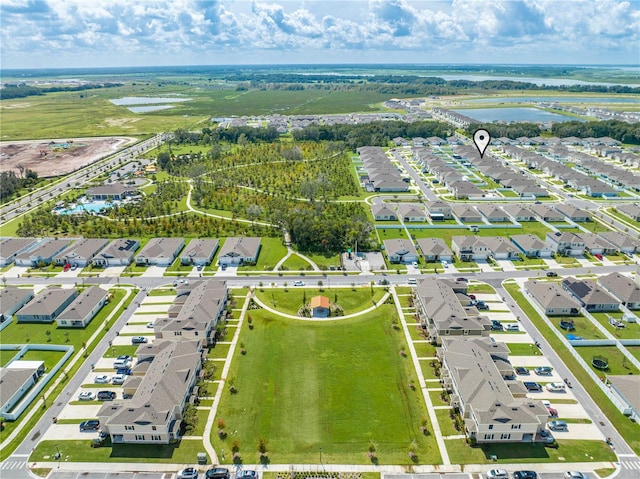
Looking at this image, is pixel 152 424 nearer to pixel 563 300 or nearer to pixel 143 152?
pixel 563 300

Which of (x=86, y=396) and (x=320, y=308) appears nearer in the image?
(x=86, y=396)

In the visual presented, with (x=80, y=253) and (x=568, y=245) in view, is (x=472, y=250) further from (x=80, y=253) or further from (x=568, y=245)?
(x=80, y=253)

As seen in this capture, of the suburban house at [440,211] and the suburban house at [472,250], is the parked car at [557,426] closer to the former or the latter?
the suburban house at [472,250]

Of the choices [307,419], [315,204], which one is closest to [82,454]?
[307,419]

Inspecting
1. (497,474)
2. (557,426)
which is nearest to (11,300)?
(497,474)

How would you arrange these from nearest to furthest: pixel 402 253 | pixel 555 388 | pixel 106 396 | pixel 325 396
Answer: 1. pixel 106 396
2. pixel 325 396
3. pixel 555 388
4. pixel 402 253

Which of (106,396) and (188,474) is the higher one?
(188,474)

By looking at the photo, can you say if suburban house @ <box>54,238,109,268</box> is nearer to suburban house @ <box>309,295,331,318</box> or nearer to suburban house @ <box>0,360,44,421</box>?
suburban house @ <box>0,360,44,421</box>
